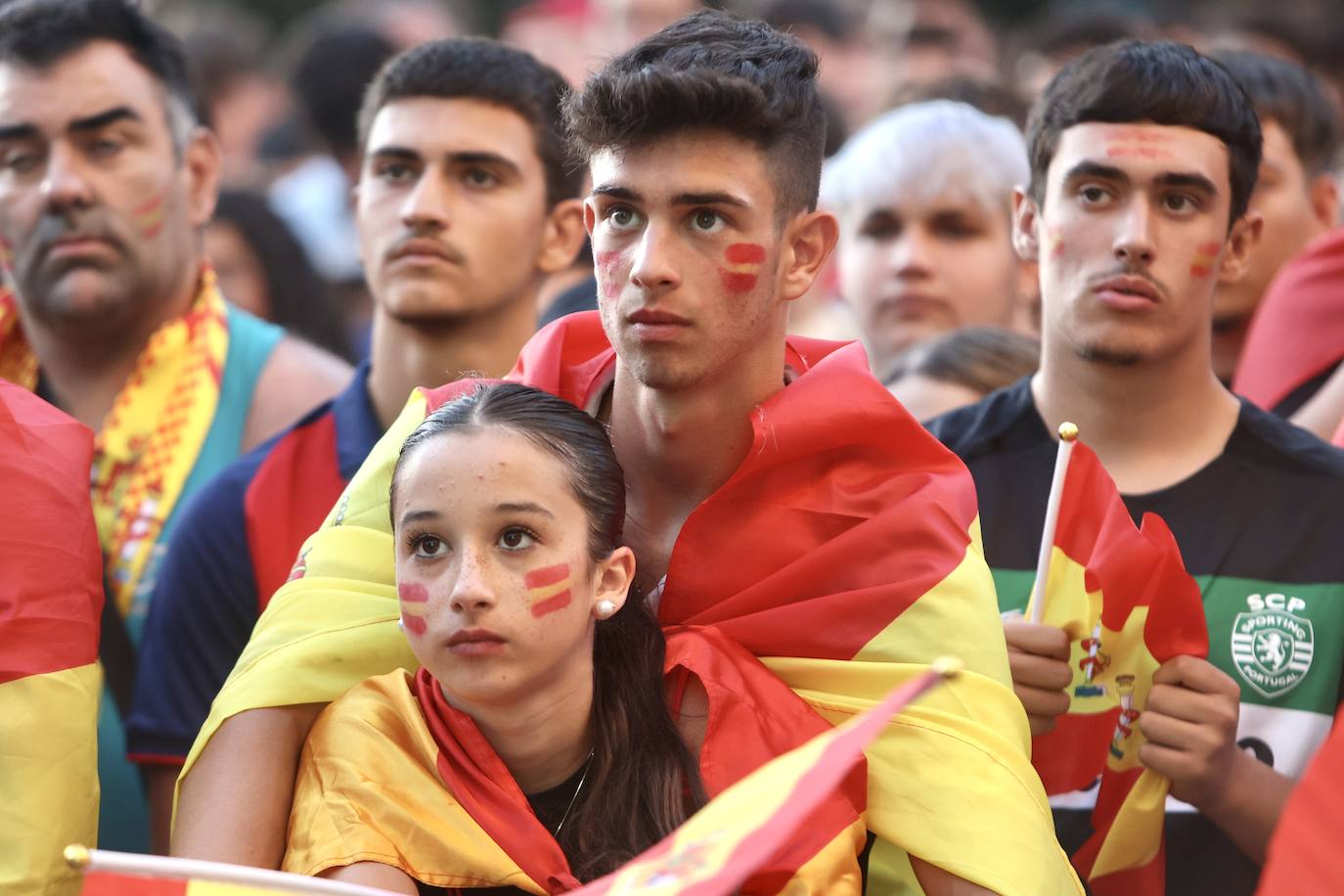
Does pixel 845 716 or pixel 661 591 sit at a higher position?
pixel 661 591

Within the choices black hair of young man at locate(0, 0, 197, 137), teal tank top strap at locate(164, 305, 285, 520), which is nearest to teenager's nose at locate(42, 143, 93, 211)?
black hair of young man at locate(0, 0, 197, 137)

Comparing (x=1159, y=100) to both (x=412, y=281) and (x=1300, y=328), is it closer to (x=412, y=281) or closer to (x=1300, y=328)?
(x=1300, y=328)

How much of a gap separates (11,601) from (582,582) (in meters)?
1.02

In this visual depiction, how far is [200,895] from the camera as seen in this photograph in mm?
3055

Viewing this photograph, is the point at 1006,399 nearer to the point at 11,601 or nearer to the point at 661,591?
Result: the point at 661,591

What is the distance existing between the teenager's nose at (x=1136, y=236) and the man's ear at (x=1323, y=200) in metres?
1.92

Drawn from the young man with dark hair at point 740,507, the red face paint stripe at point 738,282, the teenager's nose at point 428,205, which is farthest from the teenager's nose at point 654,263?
the teenager's nose at point 428,205

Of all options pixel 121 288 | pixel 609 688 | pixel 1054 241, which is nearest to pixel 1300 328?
pixel 1054 241

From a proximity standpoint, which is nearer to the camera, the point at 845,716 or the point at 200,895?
the point at 200,895

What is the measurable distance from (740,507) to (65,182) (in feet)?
7.94

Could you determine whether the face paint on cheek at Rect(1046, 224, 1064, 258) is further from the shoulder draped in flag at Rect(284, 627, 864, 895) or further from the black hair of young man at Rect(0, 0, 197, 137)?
the black hair of young man at Rect(0, 0, 197, 137)

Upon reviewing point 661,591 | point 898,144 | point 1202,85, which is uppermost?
point 898,144

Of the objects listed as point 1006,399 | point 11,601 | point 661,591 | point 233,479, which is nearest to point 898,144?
point 1006,399

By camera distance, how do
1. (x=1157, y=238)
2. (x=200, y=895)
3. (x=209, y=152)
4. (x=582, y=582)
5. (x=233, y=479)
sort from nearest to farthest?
(x=200, y=895) < (x=582, y=582) < (x=1157, y=238) < (x=233, y=479) < (x=209, y=152)
